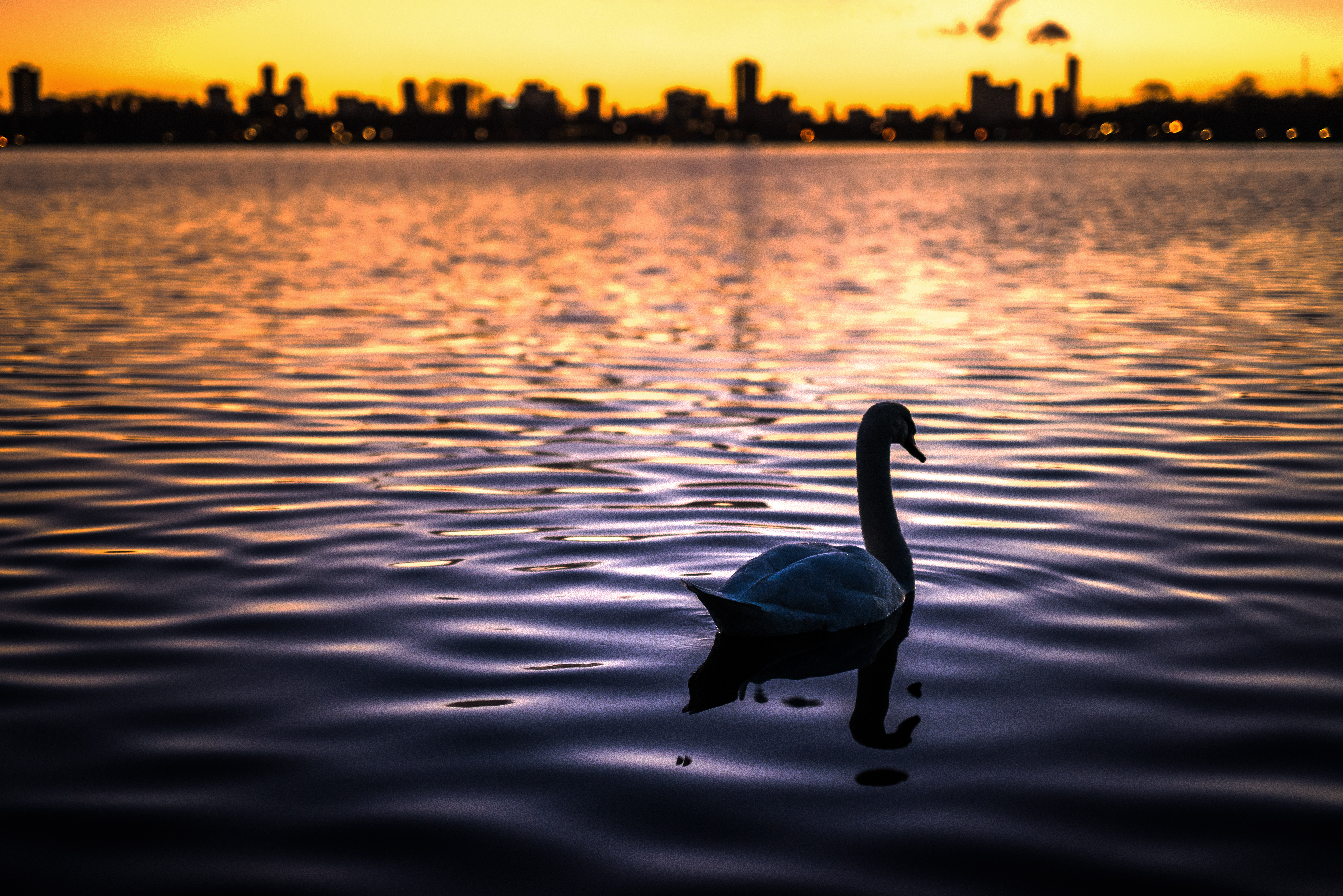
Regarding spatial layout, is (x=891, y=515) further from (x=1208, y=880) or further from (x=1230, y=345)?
(x=1230, y=345)

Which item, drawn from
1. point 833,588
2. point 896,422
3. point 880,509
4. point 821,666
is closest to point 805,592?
point 833,588

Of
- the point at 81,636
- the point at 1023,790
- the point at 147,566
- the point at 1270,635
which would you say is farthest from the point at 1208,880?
the point at 147,566

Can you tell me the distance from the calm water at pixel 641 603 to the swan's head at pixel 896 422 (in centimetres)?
99

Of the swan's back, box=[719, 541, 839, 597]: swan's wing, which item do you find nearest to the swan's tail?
the swan's back

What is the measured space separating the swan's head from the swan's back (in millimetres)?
978

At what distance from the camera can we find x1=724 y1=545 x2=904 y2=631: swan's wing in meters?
6.74

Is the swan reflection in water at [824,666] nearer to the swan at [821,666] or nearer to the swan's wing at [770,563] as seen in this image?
the swan at [821,666]

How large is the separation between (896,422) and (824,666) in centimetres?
180

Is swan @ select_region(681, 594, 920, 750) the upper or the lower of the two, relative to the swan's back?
lower

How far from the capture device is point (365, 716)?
6.16m

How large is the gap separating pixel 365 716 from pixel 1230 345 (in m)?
16.1

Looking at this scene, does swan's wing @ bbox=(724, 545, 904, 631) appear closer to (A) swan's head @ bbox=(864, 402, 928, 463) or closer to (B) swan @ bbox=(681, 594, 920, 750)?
(B) swan @ bbox=(681, 594, 920, 750)

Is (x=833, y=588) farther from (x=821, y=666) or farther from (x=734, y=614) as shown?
(x=734, y=614)

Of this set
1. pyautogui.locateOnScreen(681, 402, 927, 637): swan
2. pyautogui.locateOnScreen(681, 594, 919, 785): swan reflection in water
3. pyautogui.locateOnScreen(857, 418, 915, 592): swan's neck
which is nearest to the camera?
pyautogui.locateOnScreen(681, 594, 919, 785): swan reflection in water
